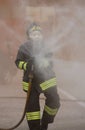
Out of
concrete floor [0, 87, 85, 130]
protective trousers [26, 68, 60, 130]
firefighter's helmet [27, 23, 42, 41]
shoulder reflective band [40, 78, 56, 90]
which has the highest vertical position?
firefighter's helmet [27, 23, 42, 41]

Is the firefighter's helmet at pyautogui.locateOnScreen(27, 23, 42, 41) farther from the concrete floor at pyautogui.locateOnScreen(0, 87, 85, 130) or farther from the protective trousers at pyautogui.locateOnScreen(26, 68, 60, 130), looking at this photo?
the concrete floor at pyautogui.locateOnScreen(0, 87, 85, 130)

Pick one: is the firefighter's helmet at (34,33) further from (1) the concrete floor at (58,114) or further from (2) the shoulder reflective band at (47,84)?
(1) the concrete floor at (58,114)

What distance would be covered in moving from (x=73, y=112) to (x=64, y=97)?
130 centimetres

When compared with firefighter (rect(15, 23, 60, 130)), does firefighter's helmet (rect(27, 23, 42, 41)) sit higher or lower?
higher

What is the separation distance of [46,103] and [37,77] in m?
0.32

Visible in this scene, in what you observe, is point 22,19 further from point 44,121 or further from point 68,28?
point 44,121

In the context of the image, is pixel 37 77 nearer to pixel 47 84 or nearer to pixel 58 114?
pixel 47 84

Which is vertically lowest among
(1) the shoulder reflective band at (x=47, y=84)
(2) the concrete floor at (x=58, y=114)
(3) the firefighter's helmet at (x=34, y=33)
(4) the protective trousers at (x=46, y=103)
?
(2) the concrete floor at (x=58, y=114)

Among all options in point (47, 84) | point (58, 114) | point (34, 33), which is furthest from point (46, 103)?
point (58, 114)

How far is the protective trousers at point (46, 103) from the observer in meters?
6.34


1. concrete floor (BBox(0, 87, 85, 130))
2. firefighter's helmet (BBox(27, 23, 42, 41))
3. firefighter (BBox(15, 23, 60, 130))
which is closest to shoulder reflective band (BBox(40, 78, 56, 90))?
firefighter (BBox(15, 23, 60, 130))

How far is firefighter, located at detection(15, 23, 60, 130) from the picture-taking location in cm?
634

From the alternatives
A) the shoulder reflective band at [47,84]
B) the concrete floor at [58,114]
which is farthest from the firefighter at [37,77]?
the concrete floor at [58,114]

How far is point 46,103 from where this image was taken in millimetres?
6449
